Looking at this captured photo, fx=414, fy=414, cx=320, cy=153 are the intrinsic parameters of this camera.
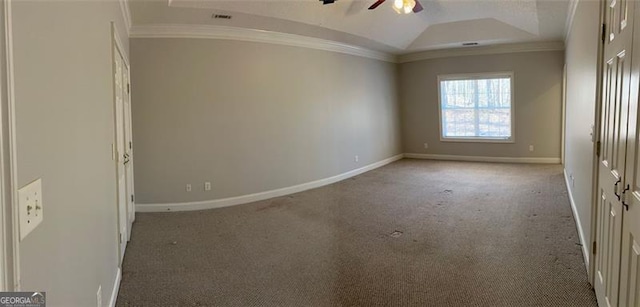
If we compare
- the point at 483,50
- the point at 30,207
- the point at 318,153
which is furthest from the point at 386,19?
the point at 30,207

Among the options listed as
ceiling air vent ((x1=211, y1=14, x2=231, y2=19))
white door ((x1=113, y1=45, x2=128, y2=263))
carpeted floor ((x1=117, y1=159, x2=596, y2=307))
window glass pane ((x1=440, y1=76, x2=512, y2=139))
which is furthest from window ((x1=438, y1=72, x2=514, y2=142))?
white door ((x1=113, y1=45, x2=128, y2=263))

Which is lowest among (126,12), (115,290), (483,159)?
(115,290)

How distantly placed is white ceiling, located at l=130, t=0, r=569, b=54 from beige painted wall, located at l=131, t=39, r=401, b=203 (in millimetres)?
424

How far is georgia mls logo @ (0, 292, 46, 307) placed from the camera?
866mm

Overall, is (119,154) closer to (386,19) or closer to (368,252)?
(368,252)

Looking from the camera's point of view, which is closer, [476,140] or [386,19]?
[386,19]

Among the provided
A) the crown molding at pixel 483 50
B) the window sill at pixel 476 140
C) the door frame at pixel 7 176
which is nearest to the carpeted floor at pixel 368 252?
the door frame at pixel 7 176

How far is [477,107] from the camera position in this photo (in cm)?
905

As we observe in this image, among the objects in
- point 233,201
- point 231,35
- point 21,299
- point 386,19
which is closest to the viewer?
point 21,299

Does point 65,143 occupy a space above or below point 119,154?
above

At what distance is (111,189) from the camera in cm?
293

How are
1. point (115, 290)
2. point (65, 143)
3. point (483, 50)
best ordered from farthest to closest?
point (483, 50) → point (115, 290) → point (65, 143)

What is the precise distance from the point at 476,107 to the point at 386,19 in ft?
12.0

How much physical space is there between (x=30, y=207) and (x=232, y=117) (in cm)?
465
